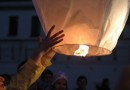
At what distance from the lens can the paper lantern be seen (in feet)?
8.54

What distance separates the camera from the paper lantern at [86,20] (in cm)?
260

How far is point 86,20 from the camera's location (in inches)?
103

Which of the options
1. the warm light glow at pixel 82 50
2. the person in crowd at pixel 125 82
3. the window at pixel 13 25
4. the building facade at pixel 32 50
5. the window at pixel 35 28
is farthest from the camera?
the window at pixel 13 25

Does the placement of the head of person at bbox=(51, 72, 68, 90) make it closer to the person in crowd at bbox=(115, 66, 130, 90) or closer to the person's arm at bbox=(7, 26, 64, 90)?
the person's arm at bbox=(7, 26, 64, 90)

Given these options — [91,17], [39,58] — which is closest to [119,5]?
[91,17]

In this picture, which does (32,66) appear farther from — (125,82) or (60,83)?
(60,83)

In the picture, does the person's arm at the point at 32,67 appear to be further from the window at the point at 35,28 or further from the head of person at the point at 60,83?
the window at the point at 35,28

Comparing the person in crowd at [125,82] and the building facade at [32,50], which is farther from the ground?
the building facade at [32,50]

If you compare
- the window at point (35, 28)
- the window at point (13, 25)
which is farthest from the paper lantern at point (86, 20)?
the window at point (13, 25)

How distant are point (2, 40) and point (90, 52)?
73.8 feet

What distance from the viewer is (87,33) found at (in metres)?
2.64

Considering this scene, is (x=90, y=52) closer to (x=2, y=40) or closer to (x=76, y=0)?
(x=76, y=0)

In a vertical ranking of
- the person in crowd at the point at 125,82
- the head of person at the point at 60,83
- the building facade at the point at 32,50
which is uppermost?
the building facade at the point at 32,50

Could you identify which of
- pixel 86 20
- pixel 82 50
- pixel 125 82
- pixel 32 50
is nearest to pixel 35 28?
pixel 32 50
